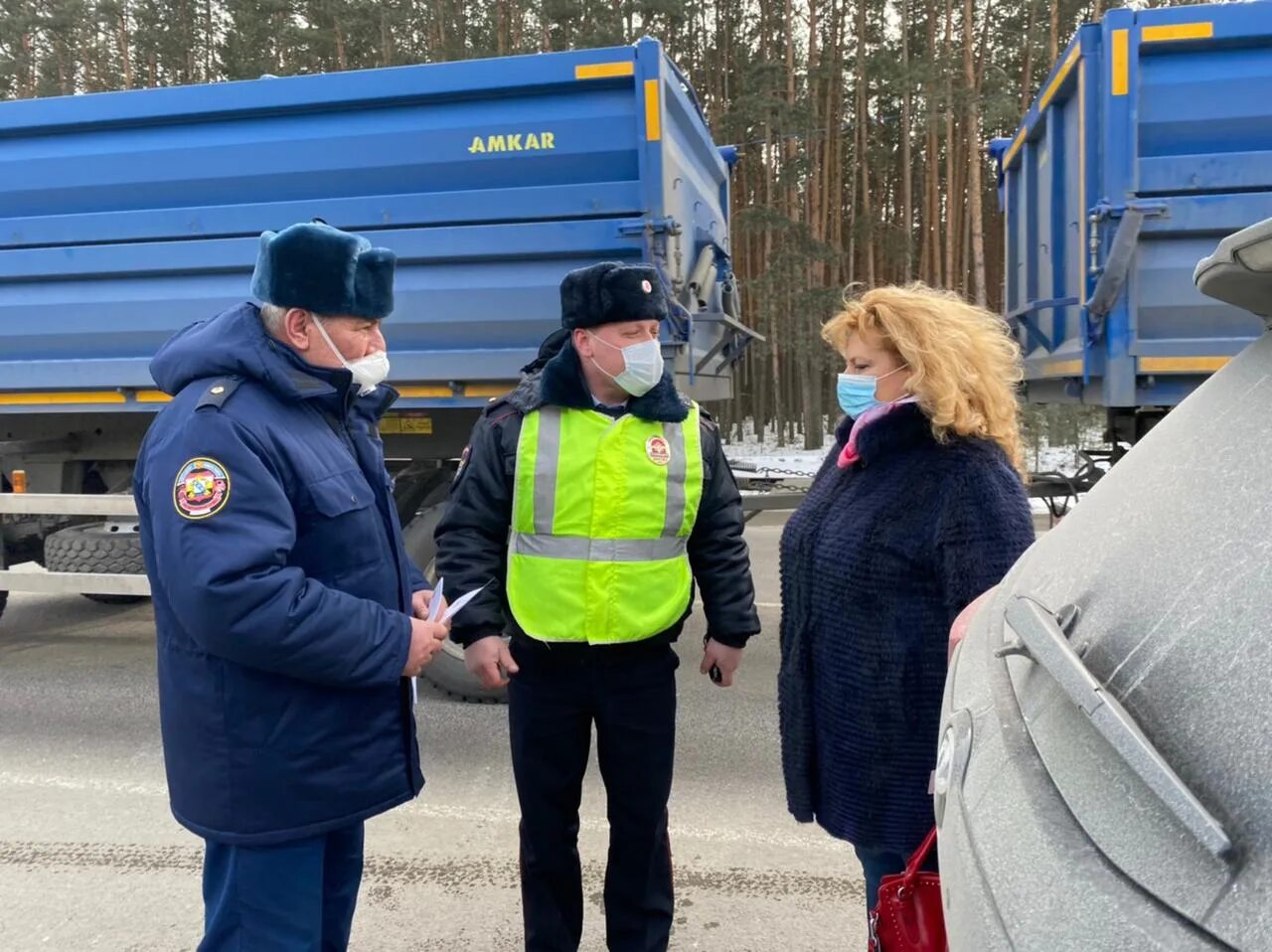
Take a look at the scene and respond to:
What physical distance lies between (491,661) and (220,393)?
92cm

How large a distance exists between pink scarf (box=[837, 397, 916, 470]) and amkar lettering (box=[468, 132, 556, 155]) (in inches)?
94.0

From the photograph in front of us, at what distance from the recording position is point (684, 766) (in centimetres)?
370

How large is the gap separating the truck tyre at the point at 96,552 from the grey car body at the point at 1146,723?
4329 mm

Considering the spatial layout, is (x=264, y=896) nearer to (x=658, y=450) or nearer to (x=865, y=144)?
(x=658, y=450)

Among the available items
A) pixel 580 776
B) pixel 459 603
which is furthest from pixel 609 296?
pixel 580 776

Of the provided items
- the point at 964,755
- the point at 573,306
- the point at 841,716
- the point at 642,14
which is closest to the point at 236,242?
the point at 573,306

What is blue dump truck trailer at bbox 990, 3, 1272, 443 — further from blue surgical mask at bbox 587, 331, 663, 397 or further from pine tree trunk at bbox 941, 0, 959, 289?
pine tree trunk at bbox 941, 0, 959, 289

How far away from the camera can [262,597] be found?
1621mm

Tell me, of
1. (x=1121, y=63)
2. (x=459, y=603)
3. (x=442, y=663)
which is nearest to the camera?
(x=459, y=603)

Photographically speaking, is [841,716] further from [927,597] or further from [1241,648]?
[1241,648]

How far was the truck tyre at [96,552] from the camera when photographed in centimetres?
442

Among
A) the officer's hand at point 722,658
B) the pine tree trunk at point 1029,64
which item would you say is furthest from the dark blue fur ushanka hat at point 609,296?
the pine tree trunk at point 1029,64

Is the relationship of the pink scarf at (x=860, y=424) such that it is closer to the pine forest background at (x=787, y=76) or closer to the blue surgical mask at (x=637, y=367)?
the blue surgical mask at (x=637, y=367)

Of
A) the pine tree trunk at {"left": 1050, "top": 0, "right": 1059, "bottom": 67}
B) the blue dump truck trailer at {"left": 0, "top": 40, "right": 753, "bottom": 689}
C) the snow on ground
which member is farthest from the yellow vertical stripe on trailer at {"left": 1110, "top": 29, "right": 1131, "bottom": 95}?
the pine tree trunk at {"left": 1050, "top": 0, "right": 1059, "bottom": 67}
